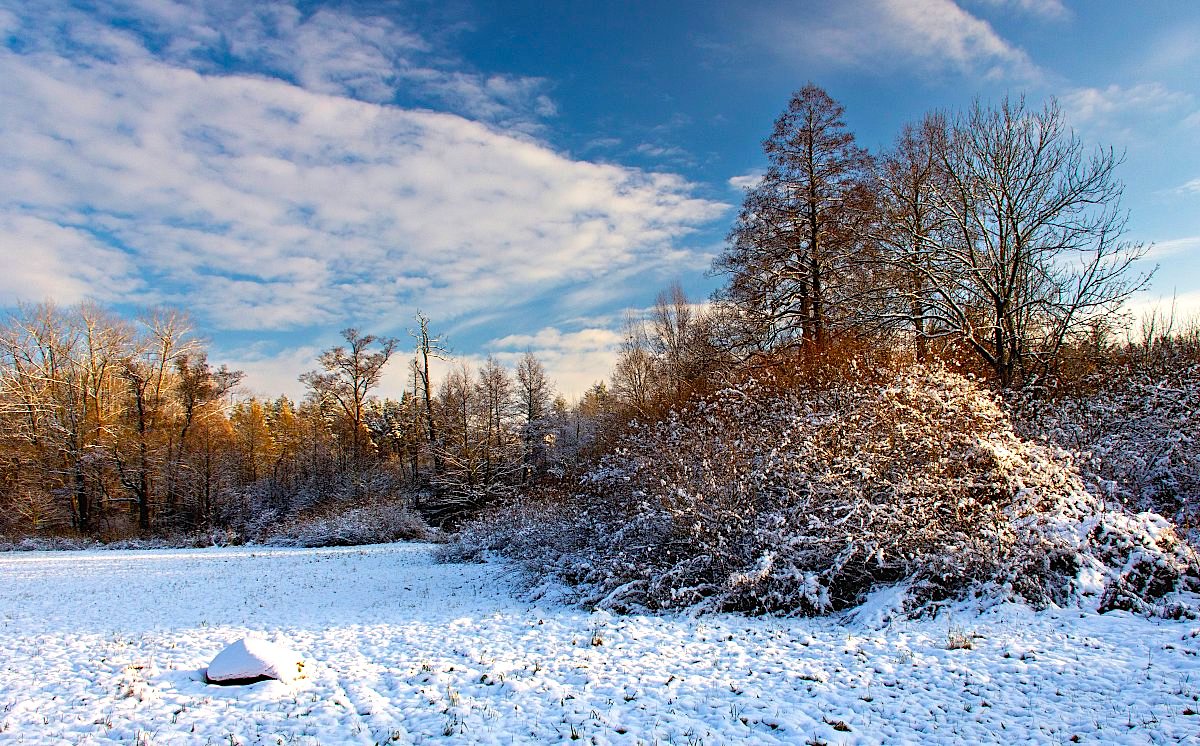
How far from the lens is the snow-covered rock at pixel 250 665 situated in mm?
5848

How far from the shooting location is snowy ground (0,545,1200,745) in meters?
4.65

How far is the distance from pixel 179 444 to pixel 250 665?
1169 inches

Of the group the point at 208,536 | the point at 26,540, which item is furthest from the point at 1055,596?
the point at 26,540

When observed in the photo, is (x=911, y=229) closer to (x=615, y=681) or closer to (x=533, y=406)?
(x=615, y=681)

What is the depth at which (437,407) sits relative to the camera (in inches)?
1320

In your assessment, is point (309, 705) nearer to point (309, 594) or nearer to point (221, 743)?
point (221, 743)

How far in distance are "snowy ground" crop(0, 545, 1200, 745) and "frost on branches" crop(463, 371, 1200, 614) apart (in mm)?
665

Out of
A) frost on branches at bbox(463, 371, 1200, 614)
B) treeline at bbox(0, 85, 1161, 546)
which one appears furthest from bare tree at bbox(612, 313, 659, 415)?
frost on branches at bbox(463, 371, 1200, 614)

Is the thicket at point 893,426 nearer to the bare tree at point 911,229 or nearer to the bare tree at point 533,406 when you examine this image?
the bare tree at point 911,229

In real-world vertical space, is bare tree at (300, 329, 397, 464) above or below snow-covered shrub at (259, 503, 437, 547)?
above

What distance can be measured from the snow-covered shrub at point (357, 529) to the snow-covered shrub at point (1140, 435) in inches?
818

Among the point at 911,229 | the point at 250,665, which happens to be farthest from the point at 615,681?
the point at 911,229

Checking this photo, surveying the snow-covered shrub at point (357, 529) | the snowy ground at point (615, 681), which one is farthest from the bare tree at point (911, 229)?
the snow-covered shrub at point (357, 529)

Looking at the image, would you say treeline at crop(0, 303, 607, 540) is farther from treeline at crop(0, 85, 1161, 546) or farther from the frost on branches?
the frost on branches
